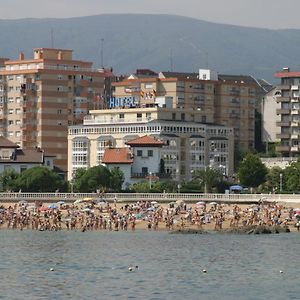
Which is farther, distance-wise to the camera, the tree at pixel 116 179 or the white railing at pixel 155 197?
the tree at pixel 116 179

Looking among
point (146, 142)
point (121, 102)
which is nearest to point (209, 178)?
point (146, 142)

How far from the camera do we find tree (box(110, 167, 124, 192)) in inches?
6093

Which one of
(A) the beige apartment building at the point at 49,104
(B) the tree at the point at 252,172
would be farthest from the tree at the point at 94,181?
(A) the beige apartment building at the point at 49,104

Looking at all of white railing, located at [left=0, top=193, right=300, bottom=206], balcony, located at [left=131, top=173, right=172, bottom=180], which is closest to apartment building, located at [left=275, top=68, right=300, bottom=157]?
balcony, located at [left=131, top=173, right=172, bottom=180]

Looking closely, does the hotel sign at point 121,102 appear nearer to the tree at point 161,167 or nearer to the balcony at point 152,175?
the tree at point 161,167

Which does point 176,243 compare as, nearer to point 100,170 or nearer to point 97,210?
point 97,210

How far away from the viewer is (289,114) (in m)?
194

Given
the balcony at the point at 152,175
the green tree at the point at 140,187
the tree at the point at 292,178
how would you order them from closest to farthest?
the green tree at the point at 140,187, the tree at the point at 292,178, the balcony at the point at 152,175

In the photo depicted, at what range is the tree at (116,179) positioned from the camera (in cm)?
15475

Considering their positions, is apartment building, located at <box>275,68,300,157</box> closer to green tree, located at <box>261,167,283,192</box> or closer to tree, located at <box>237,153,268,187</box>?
green tree, located at <box>261,167,283,192</box>

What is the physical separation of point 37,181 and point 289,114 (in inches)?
2150

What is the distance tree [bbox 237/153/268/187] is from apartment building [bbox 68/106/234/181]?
35.3ft

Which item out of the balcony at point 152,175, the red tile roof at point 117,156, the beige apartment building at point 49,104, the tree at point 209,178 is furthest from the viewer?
the beige apartment building at point 49,104

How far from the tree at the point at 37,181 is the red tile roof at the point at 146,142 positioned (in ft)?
45.6
